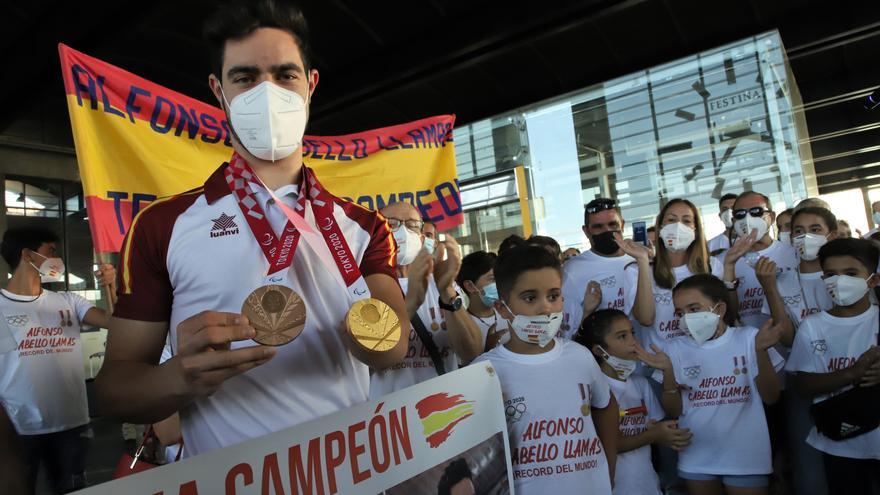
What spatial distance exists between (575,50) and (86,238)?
9553 millimetres

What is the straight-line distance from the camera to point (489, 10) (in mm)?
6500

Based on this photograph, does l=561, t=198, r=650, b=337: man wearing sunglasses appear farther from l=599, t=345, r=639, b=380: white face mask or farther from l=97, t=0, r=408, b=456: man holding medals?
l=97, t=0, r=408, b=456: man holding medals

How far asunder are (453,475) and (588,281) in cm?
234

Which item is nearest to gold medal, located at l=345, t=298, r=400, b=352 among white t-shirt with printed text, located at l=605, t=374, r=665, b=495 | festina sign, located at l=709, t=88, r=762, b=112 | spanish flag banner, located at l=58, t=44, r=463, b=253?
spanish flag banner, located at l=58, t=44, r=463, b=253

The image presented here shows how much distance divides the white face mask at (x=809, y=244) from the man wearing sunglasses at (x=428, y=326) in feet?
7.63

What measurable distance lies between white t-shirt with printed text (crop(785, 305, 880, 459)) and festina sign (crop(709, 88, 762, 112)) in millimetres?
4554

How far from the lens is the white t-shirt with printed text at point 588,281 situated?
345 cm

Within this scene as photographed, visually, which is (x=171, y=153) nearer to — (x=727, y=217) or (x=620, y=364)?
(x=620, y=364)

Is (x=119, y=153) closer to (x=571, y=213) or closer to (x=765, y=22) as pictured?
(x=571, y=213)

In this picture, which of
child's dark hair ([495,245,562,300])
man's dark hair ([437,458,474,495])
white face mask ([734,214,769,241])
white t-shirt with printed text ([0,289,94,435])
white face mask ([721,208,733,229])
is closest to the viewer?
man's dark hair ([437,458,474,495])

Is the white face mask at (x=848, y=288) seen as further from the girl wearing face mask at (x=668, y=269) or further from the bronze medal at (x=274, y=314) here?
the bronze medal at (x=274, y=314)

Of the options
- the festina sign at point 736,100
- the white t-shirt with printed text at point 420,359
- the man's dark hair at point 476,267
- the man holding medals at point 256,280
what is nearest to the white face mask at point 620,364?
the white t-shirt with printed text at point 420,359

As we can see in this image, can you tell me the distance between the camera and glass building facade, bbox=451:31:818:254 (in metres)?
6.65

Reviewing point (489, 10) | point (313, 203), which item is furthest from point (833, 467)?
point (489, 10)
